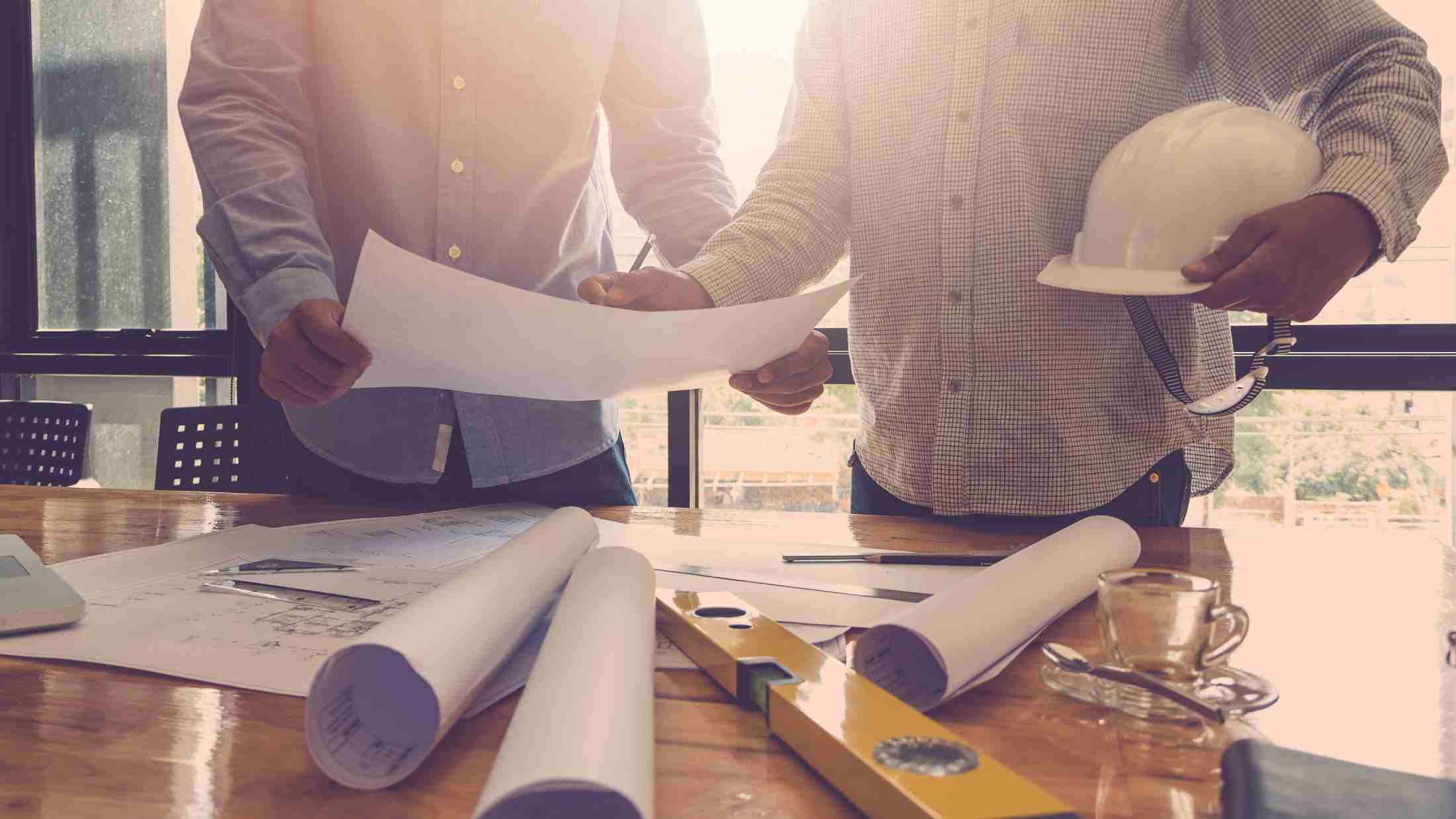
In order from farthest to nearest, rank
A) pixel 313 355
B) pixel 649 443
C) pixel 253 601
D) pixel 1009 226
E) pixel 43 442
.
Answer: pixel 649 443
pixel 43 442
pixel 1009 226
pixel 313 355
pixel 253 601

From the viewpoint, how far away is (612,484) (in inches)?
55.4

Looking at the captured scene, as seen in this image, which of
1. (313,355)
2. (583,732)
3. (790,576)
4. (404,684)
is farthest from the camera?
(313,355)

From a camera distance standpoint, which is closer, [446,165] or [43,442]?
[446,165]

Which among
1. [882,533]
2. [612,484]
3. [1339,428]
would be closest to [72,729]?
[882,533]

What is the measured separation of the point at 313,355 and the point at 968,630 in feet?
2.34

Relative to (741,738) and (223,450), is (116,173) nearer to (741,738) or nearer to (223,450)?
(223,450)

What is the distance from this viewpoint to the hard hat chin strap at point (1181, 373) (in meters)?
1.00

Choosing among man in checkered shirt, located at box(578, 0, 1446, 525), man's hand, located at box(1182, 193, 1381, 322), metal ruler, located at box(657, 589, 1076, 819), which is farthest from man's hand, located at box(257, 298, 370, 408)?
man's hand, located at box(1182, 193, 1381, 322)

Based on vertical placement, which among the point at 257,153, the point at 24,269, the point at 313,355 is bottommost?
the point at 313,355

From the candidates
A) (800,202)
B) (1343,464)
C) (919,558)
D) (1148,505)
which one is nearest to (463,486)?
(800,202)

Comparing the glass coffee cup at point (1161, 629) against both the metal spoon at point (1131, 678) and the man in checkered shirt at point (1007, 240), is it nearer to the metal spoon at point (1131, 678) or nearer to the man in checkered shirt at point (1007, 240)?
the metal spoon at point (1131, 678)

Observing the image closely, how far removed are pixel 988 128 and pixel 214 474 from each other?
1.48 meters

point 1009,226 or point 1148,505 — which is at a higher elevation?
point 1009,226

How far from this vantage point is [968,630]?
546mm
